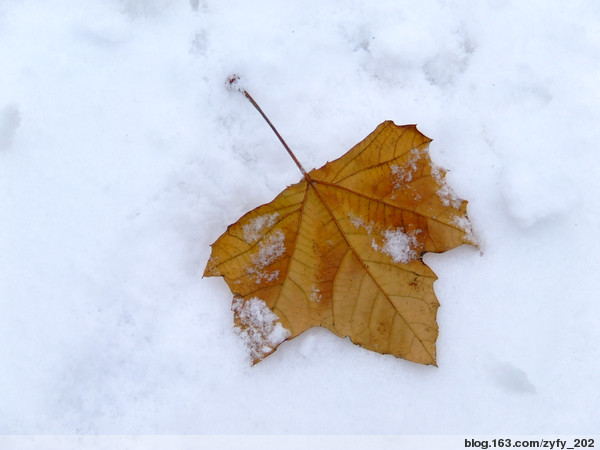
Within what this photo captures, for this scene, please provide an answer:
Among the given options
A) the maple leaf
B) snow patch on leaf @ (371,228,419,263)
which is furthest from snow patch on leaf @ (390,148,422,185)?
snow patch on leaf @ (371,228,419,263)

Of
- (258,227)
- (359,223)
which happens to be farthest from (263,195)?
(359,223)

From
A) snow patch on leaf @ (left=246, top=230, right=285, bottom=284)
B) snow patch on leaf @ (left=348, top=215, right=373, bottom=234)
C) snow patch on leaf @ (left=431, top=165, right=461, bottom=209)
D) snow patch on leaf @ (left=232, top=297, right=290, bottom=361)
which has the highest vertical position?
snow patch on leaf @ (left=431, top=165, right=461, bottom=209)

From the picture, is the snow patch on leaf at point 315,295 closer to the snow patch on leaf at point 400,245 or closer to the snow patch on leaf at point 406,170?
the snow patch on leaf at point 400,245

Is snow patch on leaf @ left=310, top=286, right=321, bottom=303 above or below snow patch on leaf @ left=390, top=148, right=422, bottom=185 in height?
below

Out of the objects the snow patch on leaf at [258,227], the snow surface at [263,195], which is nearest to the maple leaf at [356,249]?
the snow patch on leaf at [258,227]

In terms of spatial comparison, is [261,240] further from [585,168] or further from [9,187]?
[585,168]

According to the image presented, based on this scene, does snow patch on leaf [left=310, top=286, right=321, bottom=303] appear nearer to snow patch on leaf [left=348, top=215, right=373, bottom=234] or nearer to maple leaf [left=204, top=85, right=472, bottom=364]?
maple leaf [left=204, top=85, right=472, bottom=364]

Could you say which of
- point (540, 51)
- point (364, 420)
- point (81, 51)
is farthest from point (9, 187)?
point (540, 51)
